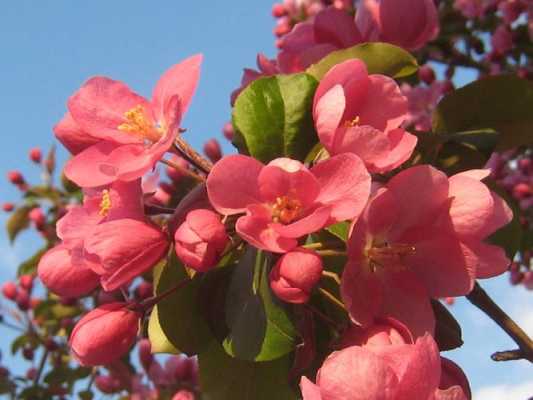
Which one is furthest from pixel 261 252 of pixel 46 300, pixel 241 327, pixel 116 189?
pixel 46 300

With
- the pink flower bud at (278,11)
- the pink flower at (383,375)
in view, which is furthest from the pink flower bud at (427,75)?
the pink flower at (383,375)

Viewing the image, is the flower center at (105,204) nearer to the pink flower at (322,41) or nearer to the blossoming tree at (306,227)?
the blossoming tree at (306,227)

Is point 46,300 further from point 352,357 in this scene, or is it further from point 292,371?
point 352,357

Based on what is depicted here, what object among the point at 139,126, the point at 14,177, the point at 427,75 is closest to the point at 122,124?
the point at 139,126

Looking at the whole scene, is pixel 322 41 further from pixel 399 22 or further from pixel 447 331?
pixel 447 331

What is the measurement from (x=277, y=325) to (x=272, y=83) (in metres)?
0.35

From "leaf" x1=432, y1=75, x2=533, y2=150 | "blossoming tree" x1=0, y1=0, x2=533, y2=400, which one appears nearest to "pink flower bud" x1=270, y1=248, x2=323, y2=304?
"blossoming tree" x1=0, y1=0, x2=533, y2=400

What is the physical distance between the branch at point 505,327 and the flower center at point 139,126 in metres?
0.54

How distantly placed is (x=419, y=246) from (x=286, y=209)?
0.18 m

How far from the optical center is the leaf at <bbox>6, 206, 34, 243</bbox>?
4.08 metres

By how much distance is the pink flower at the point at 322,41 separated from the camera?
1.42 metres

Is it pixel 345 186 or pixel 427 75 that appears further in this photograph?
pixel 427 75

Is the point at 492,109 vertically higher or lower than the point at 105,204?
lower

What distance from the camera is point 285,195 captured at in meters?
1.02
